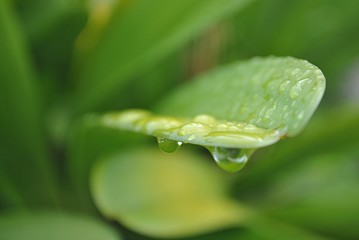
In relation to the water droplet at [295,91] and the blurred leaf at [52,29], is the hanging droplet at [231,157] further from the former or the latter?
the blurred leaf at [52,29]

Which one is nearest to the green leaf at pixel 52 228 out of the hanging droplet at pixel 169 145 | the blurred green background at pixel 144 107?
the blurred green background at pixel 144 107

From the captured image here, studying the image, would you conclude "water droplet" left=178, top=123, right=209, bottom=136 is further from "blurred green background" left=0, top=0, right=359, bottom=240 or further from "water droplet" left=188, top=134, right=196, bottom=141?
"blurred green background" left=0, top=0, right=359, bottom=240

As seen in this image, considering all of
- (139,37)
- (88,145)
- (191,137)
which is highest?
(139,37)

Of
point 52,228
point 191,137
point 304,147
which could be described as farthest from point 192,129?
point 304,147

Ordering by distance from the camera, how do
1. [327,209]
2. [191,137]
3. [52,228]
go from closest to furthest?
[191,137] → [52,228] → [327,209]

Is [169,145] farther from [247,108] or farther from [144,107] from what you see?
[144,107]

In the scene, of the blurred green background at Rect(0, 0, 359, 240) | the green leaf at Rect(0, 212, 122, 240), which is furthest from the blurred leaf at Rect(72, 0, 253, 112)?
the green leaf at Rect(0, 212, 122, 240)

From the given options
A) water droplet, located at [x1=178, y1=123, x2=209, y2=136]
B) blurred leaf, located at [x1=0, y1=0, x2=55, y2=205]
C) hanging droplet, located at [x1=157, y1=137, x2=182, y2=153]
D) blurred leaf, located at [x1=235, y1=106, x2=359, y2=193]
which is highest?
blurred leaf, located at [x1=235, y1=106, x2=359, y2=193]

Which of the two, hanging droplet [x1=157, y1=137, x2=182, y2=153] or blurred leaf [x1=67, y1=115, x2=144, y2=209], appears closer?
hanging droplet [x1=157, y1=137, x2=182, y2=153]

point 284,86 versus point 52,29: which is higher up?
point 52,29
